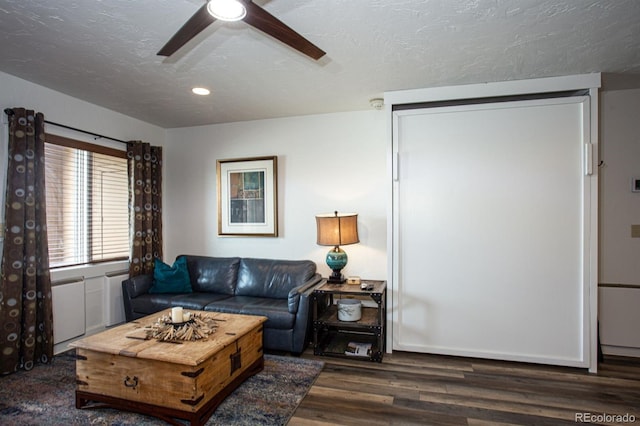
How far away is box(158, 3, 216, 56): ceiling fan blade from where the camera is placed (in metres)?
1.54

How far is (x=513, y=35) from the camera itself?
2217 mm

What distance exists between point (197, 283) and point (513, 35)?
3689 millimetres

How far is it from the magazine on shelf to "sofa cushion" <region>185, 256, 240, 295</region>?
1.43m

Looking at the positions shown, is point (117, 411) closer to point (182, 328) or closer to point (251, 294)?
point (182, 328)

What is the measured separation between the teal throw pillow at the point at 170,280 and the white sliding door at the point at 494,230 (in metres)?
2.25

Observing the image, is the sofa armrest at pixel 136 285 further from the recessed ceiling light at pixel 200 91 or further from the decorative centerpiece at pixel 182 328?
the recessed ceiling light at pixel 200 91

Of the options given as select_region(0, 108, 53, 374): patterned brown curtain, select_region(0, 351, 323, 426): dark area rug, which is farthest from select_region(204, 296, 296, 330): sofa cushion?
select_region(0, 108, 53, 374): patterned brown curtain

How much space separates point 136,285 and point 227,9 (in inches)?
122

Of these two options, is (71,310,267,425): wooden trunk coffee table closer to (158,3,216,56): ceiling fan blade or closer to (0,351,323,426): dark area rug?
(0,351,323,426): dark area rug

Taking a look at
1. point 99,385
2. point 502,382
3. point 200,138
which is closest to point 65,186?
point 200,138

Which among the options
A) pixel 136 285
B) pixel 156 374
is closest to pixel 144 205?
pixel 136 285

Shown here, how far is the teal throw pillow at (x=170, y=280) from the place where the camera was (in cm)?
377

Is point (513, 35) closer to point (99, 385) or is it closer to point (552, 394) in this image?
point (552, 394)

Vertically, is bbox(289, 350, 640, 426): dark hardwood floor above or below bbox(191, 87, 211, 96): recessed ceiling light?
below
